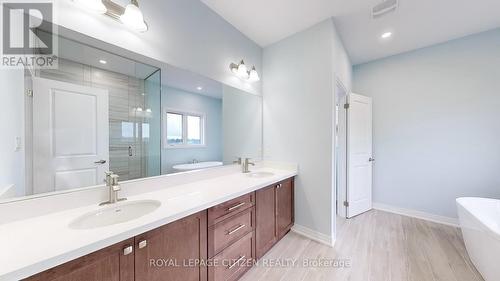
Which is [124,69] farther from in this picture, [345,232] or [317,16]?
[345,232]

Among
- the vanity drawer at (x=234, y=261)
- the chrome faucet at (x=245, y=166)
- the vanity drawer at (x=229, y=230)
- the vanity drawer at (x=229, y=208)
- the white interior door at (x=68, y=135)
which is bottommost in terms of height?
the vanity drawer at (x=234, y=261)

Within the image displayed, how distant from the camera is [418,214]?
9.21 feet

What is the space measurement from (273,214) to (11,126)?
2077 mm

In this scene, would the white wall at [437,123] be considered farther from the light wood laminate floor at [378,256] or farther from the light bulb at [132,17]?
the light bulb at [132,17]

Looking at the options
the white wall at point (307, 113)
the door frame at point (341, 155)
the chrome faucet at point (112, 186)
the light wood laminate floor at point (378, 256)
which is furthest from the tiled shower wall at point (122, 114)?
the door frame at point (341, 155)

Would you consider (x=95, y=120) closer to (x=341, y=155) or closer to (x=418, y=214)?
(x=341, y=155)

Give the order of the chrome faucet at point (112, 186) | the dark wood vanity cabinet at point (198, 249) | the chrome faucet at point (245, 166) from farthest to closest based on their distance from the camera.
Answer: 1. the chrome faucet at point (245, 166)
2. the chrome faucet at point (112, 186)
3. the dark wood vanity cabinet at point (198, 249)

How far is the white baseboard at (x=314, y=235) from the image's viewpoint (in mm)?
2094

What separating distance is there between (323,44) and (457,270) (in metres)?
2.67

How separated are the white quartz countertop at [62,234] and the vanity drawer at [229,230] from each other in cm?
21

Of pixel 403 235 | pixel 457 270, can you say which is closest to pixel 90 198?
pixel 457 270

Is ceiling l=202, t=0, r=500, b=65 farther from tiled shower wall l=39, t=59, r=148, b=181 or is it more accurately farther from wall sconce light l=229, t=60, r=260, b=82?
tiled shower wall l=39, t=59, r=148, b=181

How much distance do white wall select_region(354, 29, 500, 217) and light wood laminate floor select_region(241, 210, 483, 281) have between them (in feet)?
1.97

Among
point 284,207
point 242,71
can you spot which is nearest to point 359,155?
point 284,207
